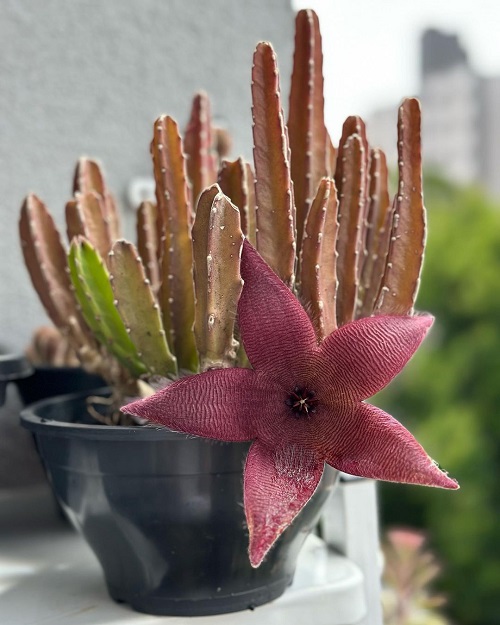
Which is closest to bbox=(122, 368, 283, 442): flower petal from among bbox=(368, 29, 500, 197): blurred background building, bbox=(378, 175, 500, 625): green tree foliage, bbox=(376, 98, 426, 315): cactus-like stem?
bbox=(376, 98, 426, 315): cactus-like stem

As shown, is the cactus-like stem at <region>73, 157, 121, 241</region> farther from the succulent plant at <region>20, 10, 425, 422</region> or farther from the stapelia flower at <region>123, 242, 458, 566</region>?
the stapelia flower at <region>123, 242, 458, 566</region>

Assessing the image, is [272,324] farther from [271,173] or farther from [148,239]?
[148,239]

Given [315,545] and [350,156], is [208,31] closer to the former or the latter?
[350,156]

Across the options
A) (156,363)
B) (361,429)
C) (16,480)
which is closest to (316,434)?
(361,429)

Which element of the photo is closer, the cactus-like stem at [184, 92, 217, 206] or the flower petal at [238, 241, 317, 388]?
the flower petal at [238, 241, 317, 388]

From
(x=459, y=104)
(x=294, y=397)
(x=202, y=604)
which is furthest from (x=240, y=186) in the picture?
(x=459, y=104)

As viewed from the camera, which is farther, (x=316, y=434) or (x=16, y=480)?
(x=16, y=480)

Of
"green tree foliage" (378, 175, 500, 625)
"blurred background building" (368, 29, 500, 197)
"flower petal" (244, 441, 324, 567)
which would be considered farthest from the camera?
"blurred background building" (368, 29, 500, 197)
